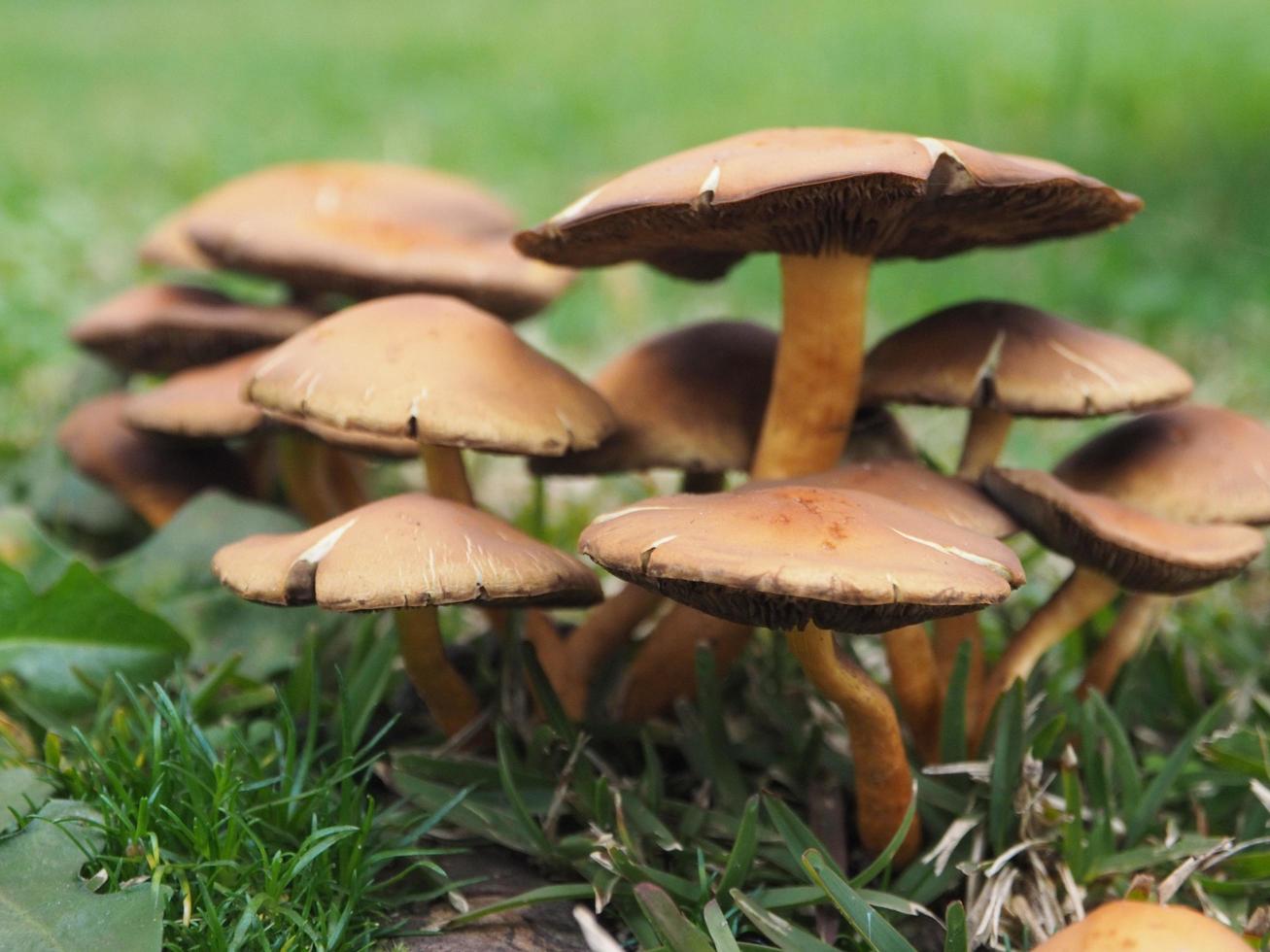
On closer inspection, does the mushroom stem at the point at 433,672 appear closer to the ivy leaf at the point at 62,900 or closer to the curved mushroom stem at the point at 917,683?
the ivy leaf at the point at 62,900

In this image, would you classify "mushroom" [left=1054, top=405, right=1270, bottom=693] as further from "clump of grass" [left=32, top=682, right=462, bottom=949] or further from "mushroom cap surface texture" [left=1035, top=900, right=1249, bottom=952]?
"clump of grass" [left=32, top=682, right=462, bottom=949]

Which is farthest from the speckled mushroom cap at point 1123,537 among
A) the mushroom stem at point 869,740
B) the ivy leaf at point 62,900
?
the ivy leaf at point 62,900

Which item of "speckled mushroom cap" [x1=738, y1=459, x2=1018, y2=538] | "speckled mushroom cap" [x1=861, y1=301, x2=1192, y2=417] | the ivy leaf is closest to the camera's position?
the ivy leaf

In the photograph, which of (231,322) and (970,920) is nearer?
(970,920)

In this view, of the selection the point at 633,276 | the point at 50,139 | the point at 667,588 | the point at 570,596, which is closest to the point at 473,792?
the point at 570,596

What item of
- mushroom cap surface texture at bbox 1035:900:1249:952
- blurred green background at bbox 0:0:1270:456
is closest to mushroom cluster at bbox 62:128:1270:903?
mushroom cap surface texture at bbox 1035:900:1249:952

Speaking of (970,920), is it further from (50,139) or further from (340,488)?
(50,139)

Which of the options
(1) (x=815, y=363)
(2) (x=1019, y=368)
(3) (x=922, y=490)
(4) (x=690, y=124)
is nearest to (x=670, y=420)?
(1) (x=815, y=363)
